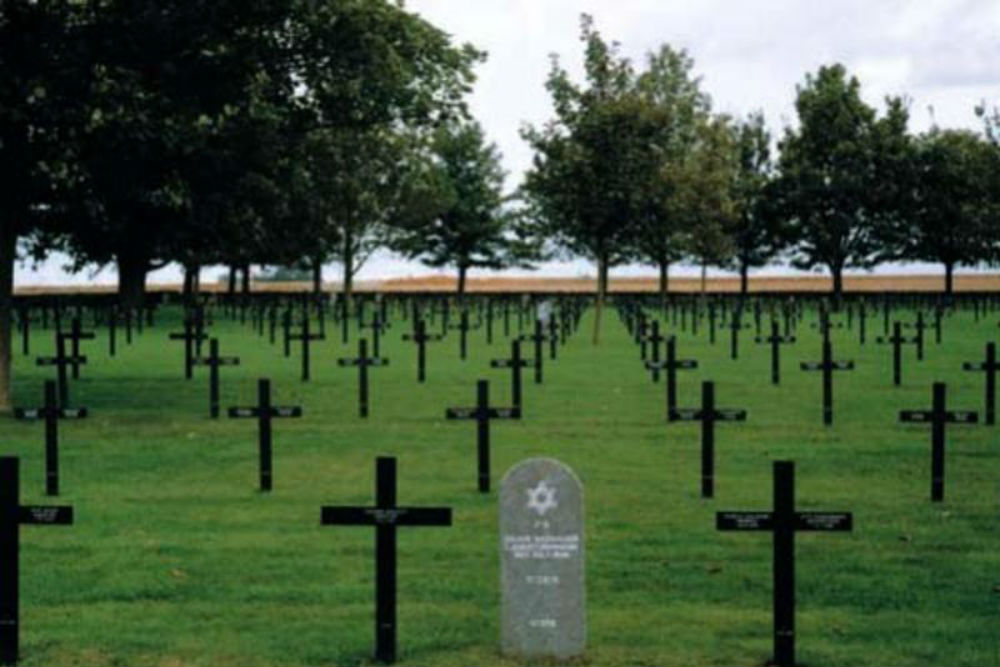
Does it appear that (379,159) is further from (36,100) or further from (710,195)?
(36,100)

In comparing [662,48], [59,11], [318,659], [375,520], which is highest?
[662,48]

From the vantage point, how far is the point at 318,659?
32.0 feet

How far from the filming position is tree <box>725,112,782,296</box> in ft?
303

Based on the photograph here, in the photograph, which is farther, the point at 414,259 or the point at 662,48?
the point at 414,259

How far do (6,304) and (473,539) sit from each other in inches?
579

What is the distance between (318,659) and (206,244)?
51968 millimetres

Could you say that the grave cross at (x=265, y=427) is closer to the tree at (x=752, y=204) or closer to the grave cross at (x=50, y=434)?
the grave cross at (x=50, y=434)

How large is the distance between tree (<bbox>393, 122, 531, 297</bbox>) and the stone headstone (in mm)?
100597

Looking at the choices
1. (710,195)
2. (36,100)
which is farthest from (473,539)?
(710,195)

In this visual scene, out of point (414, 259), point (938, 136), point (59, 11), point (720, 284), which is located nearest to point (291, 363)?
point (59, 11)

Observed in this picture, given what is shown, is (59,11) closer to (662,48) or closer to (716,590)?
(716,590)

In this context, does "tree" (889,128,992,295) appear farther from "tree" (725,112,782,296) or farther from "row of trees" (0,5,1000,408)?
"tree" (725,112,782,296)

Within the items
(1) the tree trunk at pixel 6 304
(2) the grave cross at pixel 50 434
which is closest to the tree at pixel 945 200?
(1) the tree trunk at pixel 6 304

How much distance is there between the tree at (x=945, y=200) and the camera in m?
87.6
